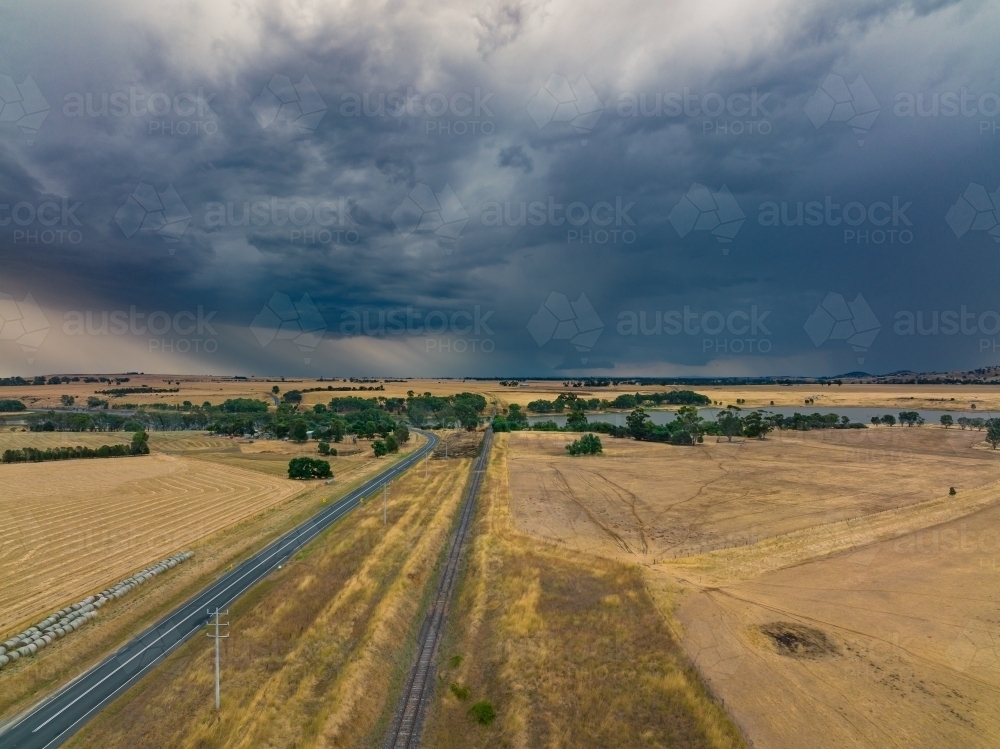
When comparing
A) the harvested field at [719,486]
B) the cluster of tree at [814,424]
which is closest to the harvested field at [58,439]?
the harvested field at [719,486]

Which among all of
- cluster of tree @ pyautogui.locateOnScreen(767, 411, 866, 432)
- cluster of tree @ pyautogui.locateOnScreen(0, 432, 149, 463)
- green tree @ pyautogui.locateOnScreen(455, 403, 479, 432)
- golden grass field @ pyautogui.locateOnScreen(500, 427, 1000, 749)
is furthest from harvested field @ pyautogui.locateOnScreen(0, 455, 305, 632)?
cluster of tree @ pyautogui.locateOnScreen(767, 411, 866, 432)

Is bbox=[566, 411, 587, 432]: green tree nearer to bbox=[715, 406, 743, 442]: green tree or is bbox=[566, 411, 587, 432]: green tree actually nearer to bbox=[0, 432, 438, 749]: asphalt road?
bbox=[715, 406, 743, 442]: green tree

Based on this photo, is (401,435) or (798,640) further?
(401,435)

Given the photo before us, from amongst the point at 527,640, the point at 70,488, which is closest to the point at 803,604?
the point at 527,640

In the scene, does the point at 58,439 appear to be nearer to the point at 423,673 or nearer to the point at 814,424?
the point at 423,673

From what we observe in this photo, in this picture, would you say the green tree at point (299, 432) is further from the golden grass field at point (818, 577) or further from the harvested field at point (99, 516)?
the golden grass field at point (818, 577)

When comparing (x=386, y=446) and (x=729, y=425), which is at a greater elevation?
(x=729, y=425)

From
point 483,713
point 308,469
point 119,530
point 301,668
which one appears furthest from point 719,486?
point 119,530
